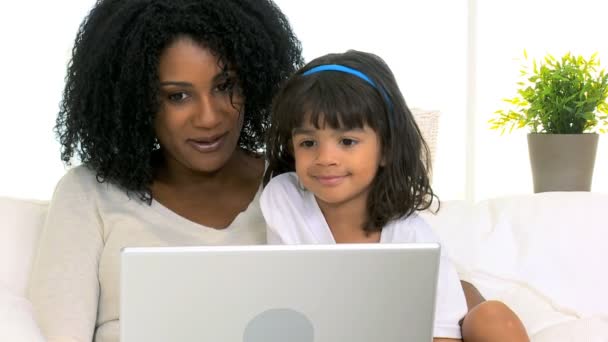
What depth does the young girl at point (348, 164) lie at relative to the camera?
5.48ft


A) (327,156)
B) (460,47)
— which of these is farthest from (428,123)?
(327,156)

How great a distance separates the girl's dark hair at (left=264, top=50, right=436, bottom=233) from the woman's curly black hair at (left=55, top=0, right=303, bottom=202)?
0.12 metres

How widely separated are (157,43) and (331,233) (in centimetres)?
53

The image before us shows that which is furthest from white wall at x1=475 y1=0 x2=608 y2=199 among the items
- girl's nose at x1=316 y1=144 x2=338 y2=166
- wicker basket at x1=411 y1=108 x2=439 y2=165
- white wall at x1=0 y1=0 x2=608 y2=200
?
girl's nose at x1=316 y1=144 x2=338 y2=166

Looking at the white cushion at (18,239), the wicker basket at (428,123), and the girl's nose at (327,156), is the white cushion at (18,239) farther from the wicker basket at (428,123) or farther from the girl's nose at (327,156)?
the wicker basket at (428,123)

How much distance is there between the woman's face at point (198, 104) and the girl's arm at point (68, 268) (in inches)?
9.2

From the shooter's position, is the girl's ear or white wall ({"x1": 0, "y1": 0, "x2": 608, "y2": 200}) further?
white wall ({"x1": 0, "y1": 0, "x2": 608, "y2": 200})

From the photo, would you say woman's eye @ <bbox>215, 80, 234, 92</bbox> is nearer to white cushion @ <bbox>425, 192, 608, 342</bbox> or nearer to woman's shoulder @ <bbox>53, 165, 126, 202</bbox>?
woman's shoulder @ <bbox>53, 165, 126, 202</bbox>

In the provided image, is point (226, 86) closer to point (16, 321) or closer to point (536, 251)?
point (16, 321)

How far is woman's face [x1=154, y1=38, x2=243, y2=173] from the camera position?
170 centimetres

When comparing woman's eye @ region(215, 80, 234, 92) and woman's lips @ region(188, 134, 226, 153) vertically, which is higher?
woman's eye @ region(215, 80, 234, 92)

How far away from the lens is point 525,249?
6.40ft

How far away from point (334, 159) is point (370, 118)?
0.12 meters

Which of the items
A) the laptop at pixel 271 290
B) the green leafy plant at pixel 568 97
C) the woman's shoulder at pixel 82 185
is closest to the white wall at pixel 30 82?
the green leafy plant at pixel 568 97
